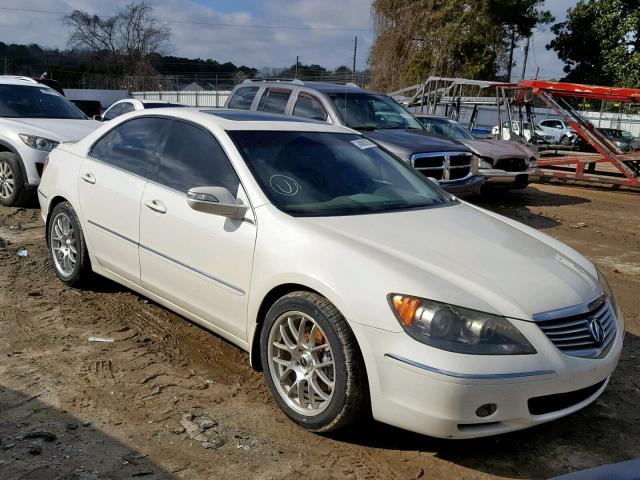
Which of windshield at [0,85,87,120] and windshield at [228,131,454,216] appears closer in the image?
windshield at [228,131,454,216]

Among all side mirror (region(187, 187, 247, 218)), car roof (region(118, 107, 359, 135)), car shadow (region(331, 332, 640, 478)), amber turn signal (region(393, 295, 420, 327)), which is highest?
car roof (region(118, 107, 359, 135))

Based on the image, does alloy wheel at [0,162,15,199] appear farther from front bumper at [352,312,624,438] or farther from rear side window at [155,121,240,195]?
front bumper at [352,312,624,438]

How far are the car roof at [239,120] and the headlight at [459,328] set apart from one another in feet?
6.20

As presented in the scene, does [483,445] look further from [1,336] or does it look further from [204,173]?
[1,336]

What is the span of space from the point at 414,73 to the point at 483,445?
33.1m

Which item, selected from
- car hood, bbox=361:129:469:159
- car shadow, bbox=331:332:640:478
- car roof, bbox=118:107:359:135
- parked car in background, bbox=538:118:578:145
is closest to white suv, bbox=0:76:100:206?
car roof, bbox=118:107:359:135

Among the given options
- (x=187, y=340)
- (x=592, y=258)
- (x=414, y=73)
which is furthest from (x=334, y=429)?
(x=414, y=73)

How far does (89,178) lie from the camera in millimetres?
4793

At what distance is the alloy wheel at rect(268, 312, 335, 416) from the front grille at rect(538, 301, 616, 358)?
106cm

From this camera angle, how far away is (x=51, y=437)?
310 centimetres

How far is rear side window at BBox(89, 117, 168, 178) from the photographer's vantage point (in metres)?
4.43

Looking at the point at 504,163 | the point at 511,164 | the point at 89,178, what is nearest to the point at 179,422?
the point at 89,178

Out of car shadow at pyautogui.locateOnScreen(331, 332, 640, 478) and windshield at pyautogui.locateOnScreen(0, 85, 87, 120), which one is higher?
windshield at pyautogui.locateOnScreen(0, 85, 87, 120)

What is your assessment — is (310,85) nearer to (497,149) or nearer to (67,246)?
(497,149)
